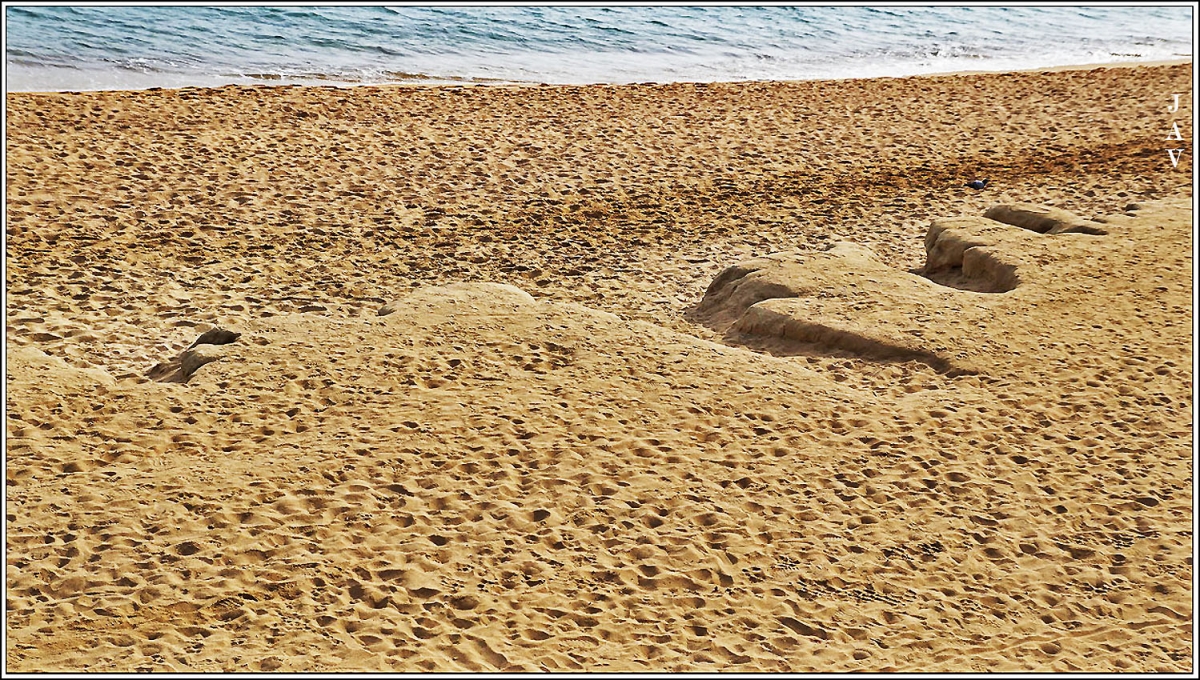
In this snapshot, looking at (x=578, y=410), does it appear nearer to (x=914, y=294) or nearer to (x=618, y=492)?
(x=618, y=492)

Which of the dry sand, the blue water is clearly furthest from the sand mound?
the blue water

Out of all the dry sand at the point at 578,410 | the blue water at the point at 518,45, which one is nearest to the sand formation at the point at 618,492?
the dry sand at the point at 578,410

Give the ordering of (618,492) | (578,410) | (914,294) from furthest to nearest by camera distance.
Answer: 1. (914,294)
2. (578,410)
3. (618,492)

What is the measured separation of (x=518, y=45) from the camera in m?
28.3

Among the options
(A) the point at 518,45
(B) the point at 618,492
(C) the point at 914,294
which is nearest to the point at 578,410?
(B) the point at 618,492

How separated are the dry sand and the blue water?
738 centimetres

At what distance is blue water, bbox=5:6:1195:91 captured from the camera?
23.0 m

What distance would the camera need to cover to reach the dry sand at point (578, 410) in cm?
634

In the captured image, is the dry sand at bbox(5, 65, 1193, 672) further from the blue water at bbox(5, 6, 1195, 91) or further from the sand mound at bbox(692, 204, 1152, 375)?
the blue water at bbox(5, 6, 1195, 91)

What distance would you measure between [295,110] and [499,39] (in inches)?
488

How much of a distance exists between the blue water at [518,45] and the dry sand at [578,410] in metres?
7.38

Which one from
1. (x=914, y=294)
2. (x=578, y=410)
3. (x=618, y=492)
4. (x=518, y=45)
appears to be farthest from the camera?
(x=518, y=45)

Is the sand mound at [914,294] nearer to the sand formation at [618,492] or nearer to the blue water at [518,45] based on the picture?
the sand formation at [618,492]

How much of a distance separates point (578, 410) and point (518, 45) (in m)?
21.1
